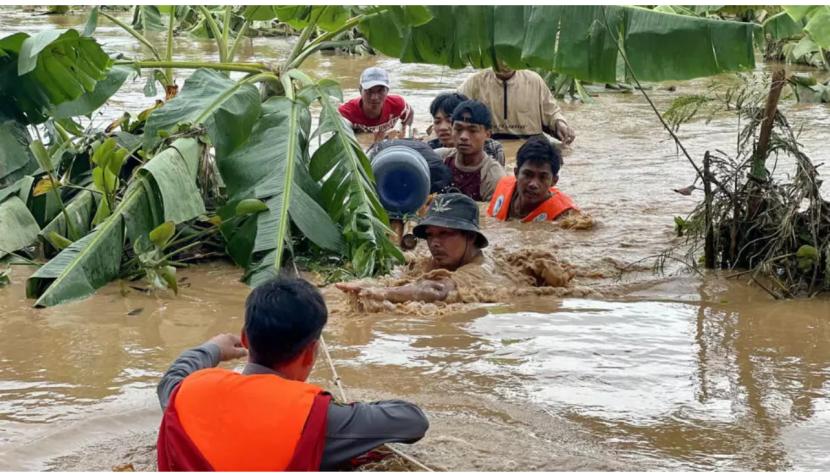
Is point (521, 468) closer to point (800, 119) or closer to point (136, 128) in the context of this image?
point (136, 128)

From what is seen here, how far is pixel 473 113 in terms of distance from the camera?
9188mm

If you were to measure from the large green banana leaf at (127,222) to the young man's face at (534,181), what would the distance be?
255 cm

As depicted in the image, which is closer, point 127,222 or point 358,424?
point 358,424

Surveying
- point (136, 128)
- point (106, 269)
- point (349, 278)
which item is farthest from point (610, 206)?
point (106, 269)

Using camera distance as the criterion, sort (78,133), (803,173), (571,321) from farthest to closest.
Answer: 1. (78,133)
2. (803,173)
3. (571,321)

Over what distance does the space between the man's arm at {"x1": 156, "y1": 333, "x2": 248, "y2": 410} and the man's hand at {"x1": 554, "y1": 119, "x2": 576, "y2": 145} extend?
26.2 ft

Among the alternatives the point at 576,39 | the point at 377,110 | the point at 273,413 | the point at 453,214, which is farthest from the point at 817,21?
the point at 377,110

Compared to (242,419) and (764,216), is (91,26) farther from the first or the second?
(242,419)

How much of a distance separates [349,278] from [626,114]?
754cm

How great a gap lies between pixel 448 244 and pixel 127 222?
6.25 ft

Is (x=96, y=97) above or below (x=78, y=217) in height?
above

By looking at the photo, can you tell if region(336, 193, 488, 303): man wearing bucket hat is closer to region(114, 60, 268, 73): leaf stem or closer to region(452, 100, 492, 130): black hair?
region(114, 60, 268, 73): leaf stem

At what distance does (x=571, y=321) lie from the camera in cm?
660

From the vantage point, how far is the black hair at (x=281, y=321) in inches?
144
